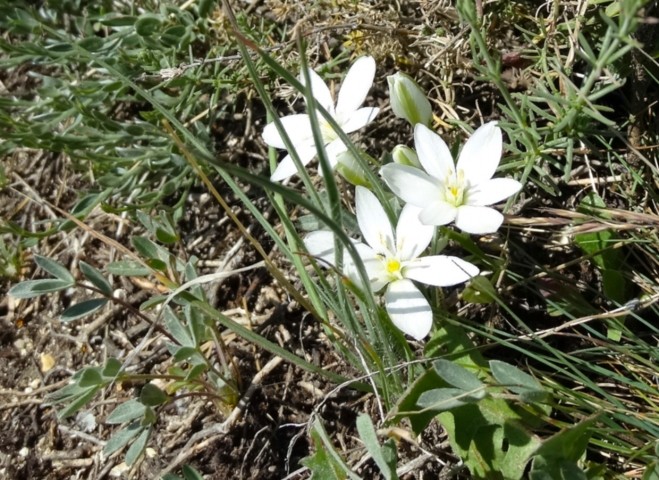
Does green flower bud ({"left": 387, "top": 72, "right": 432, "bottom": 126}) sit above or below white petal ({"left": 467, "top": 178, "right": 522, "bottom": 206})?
above

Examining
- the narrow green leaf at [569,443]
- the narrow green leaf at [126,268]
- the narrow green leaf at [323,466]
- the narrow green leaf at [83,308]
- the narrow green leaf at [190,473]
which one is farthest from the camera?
the narrow green leaf at [126,268]

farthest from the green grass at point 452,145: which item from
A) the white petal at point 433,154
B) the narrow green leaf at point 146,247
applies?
the white petal at point 433,154

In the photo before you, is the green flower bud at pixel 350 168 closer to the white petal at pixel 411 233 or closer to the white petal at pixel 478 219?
the white petal at pixel 411 233

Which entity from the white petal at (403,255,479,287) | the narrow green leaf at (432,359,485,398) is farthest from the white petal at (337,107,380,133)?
the narrow green leaf at (432,359,485,398)

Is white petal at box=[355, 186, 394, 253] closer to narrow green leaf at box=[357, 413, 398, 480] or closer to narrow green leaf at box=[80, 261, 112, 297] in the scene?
narrow green leaf at box=[357, 413, 398, 480]

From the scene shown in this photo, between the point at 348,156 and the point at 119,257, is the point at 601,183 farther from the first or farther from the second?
the point at 119,257
